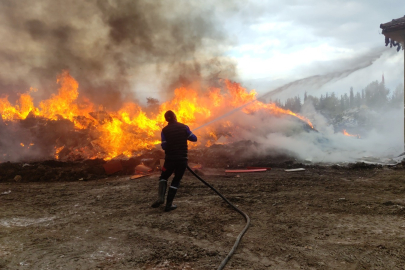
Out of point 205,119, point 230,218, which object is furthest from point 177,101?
point 230,218

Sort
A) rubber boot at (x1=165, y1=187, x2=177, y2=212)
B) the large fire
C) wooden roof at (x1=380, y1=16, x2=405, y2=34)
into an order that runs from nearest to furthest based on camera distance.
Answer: rubber boot at (x1=165, y1=187, x2=177, y2=212)
wooden roof at (x1=380, y1=16, x2=405, y2=34)
the large fire

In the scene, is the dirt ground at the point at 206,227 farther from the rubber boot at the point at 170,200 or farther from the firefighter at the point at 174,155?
the firefighter at the point at 174,155

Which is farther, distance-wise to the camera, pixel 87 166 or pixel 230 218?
pixel 87 166

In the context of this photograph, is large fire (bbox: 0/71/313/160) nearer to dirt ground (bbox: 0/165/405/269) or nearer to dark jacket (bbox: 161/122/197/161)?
dirt ground (bbox: 0/165/405/269)

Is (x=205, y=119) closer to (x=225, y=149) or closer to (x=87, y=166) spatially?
(x=225, y=149)

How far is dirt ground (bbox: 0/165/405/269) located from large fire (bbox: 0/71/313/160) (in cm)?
489

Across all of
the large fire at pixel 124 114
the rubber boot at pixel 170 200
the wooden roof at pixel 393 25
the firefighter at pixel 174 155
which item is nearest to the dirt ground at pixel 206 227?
the rubber boot at pixel 170 200

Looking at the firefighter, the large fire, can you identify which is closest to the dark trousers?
the firefighter

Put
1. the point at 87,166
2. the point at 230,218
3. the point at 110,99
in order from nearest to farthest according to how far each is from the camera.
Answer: the point at 230,218 → the point at 87,166 → the point at 110,99

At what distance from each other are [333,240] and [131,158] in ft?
26.3

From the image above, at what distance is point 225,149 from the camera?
11.7 metres

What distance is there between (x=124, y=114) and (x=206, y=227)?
12096mm

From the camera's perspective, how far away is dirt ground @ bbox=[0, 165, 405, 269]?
2781 mm

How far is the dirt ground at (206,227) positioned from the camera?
2781mm
